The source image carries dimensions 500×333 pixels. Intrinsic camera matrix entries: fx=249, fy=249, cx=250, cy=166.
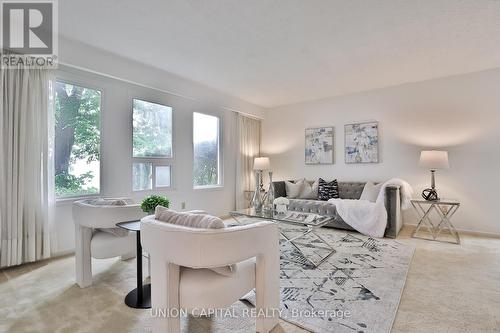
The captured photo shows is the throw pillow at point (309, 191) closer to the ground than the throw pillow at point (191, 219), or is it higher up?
closer to the ground

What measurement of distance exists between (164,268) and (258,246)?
1.79ft

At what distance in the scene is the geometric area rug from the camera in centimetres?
171

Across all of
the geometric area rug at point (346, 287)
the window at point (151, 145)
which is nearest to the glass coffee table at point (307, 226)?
the geometric area rug at point (346, 287)

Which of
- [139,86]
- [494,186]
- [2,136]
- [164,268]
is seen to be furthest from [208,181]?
[494,186]

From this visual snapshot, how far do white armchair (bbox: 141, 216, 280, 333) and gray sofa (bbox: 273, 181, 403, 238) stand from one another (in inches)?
113

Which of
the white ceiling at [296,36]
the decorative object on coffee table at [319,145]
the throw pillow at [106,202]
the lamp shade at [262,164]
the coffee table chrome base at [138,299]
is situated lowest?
the coffee table chrome base at [138,299]

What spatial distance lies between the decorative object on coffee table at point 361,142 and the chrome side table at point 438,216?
1146 mm

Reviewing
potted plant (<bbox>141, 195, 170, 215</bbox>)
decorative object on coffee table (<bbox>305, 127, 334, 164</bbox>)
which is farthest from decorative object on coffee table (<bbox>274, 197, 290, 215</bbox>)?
decorative object on coffee table (<bbox>305, 127, 334, 164</bbox>)

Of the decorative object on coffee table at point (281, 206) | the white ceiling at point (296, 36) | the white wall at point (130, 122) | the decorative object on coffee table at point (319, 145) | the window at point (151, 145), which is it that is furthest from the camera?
the decorative object on coffee table at point (319, 145)

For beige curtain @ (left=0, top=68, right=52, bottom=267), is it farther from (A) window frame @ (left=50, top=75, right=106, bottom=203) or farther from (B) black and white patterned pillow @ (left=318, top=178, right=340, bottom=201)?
(B) black and white patterned pillow @ (left=318, top=178, right=340, bottom=201)

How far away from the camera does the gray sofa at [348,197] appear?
3709mm

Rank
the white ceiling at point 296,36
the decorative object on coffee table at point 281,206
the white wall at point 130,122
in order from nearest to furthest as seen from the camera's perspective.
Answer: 1. the white ceiling at point 296,36
2. the white wall at point 130,122
3. the decorative object on coffee table at point 281,206

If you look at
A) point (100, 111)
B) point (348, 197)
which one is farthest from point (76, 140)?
point (348, 197)

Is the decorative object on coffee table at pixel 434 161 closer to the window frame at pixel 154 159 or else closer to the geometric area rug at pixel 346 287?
the geometric area rug at pixel 346 287
